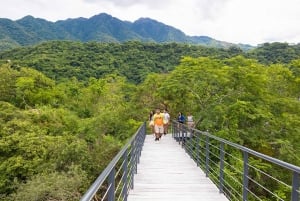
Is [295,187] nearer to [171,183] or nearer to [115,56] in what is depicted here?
[171,183]

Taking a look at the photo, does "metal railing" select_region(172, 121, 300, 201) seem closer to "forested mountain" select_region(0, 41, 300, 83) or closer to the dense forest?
the dense forest

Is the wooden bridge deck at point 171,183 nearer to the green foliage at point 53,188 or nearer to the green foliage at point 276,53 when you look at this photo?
the green foliage at point 53,188

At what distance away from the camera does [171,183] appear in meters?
7.68

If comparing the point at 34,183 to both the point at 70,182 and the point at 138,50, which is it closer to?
the point at 70,182

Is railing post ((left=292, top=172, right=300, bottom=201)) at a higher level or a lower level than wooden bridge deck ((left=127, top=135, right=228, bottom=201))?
higher

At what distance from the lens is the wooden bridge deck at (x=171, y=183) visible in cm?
647

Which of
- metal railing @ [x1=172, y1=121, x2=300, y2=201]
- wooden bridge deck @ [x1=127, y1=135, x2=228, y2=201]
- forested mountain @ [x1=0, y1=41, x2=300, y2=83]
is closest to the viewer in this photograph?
wooden bridge deck @ [x1=127, y1=135, x2=228, y2=201]

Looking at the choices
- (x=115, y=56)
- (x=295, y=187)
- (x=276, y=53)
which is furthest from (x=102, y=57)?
(x=295, y=187)

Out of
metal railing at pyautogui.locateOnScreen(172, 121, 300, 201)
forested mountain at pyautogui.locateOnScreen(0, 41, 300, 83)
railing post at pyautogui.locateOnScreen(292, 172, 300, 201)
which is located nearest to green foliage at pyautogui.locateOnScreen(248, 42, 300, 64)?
forested mountain at pyautogui.locateOnScreen(0, 41, 300, 83)

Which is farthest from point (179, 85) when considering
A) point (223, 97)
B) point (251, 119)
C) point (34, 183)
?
point (34, 183)

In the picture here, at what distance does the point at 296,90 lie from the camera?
28.0m

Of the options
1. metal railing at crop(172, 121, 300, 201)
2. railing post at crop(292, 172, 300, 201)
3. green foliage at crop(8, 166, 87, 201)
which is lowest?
green foliage at crop(8, 166, 87, 201)

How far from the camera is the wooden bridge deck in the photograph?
6.47 m

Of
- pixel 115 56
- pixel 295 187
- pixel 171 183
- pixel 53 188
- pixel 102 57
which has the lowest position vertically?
pixel 53 188
